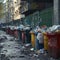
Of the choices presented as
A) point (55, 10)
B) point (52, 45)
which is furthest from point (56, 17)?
point (52, 45)

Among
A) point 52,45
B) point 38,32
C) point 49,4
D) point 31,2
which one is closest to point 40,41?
point 38,32

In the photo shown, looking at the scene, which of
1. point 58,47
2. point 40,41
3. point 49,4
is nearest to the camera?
point 58,47

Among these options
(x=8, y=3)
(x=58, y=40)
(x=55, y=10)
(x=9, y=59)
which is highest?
(x=8, y=3)

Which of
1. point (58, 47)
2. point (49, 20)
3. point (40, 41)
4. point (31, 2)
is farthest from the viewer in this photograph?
point (31, 2)

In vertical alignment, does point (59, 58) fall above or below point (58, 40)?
below

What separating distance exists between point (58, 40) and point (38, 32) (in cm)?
380

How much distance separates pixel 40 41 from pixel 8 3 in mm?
77026

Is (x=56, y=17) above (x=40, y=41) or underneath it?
above

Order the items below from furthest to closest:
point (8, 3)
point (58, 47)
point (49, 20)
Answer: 1. point (8, 3)
2. point (49, 20)
3. point (58, 47)

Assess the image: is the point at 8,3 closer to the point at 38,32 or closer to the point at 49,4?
the point at 49,4

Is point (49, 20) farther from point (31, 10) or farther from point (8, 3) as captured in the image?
point (8, 3)

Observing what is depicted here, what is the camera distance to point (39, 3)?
45.3 meters

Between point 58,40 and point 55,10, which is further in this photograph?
point 55,10

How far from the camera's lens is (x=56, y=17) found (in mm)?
18219
